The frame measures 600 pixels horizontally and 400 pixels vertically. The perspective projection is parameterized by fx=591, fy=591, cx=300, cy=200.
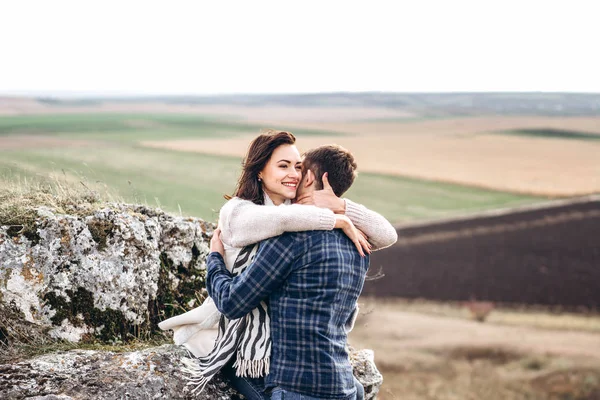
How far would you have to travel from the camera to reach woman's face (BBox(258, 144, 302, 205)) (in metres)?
3.93

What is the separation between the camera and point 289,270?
3.51m

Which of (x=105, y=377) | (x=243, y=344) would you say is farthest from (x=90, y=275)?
(x=243, y=344)

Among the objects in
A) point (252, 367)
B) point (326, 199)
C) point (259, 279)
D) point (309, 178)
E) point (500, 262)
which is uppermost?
point (309, 178)

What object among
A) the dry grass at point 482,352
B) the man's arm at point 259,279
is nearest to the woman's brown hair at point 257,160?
the man's arm at point 259,279

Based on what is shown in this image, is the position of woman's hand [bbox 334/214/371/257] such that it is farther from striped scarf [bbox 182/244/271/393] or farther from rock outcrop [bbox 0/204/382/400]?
rock outcrop [bbox 0/204/382/400]

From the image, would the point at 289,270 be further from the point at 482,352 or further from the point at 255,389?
the point at 482,352

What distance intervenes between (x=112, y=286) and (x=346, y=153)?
2503 mm

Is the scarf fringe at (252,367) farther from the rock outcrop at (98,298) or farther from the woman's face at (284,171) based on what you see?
the woman's face at (284,171)

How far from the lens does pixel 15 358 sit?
14.6 feet

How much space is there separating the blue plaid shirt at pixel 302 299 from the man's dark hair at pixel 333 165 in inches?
13.0

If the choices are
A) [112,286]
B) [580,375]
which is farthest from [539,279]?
[112,286]

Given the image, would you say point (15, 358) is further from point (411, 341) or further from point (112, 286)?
point (411, 341)

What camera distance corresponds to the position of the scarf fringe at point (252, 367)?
3.74 m

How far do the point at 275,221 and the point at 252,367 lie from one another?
1.03 metres
